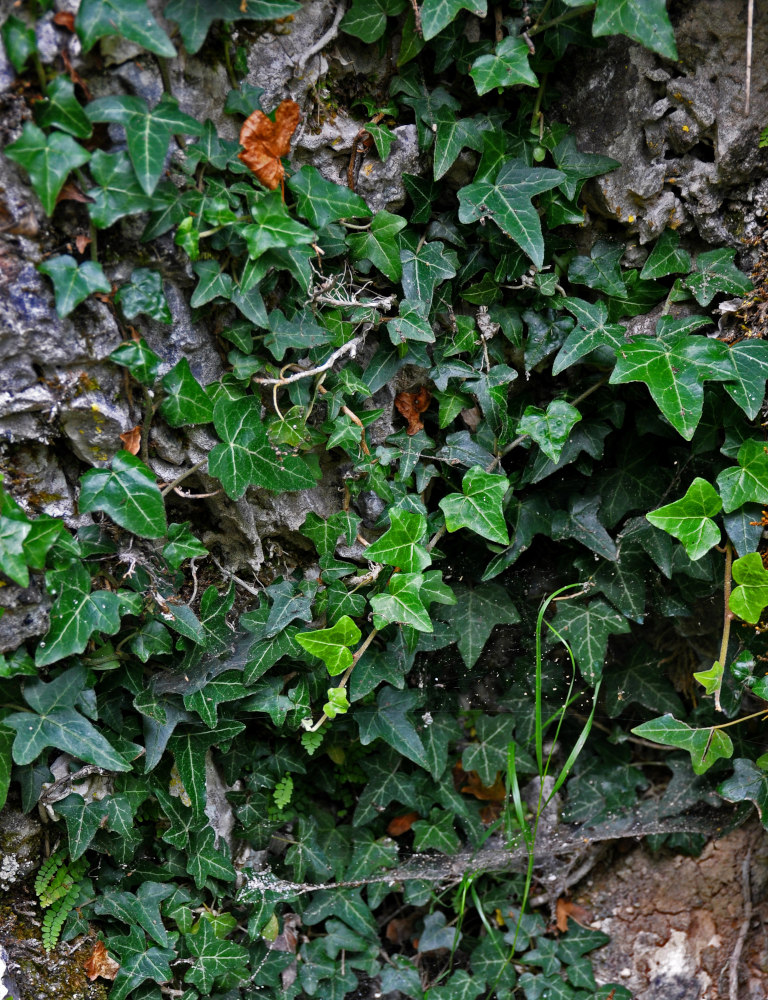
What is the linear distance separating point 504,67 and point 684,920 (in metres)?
2.73

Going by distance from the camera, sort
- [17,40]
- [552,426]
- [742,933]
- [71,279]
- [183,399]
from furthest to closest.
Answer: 1. [742,933]
2. [552,426]
3. [183,399]
4. [71,279]
5. [17,40]

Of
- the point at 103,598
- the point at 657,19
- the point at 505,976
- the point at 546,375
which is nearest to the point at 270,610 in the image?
the point at 103,598

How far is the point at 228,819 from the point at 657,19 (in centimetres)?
244

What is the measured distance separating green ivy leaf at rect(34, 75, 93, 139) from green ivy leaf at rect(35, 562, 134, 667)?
3.16 feet

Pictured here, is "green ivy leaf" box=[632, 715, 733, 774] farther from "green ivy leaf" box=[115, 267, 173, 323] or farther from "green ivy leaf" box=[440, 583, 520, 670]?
"green ivy leaf" box=[115, 267, 173, 323]

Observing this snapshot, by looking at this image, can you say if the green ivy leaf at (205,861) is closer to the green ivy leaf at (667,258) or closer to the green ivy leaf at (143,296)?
the green ivy leaf at (143,296)

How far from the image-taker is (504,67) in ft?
5.53

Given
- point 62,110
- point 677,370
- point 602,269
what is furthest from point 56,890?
point 602,269

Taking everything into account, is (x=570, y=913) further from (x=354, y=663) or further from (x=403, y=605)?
(x=403, y=605)

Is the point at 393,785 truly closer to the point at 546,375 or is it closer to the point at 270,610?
the point at 270,610

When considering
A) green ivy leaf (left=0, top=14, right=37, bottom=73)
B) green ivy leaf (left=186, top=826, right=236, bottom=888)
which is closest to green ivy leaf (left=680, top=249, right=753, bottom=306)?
green ivy leaf (left=0, top=14, right=37, bottom=73)

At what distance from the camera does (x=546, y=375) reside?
2.18m

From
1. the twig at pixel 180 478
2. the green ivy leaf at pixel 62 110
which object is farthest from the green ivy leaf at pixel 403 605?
the green ivy leaf at pixel 62 110

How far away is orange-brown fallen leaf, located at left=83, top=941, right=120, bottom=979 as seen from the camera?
A: 1.91 metres
